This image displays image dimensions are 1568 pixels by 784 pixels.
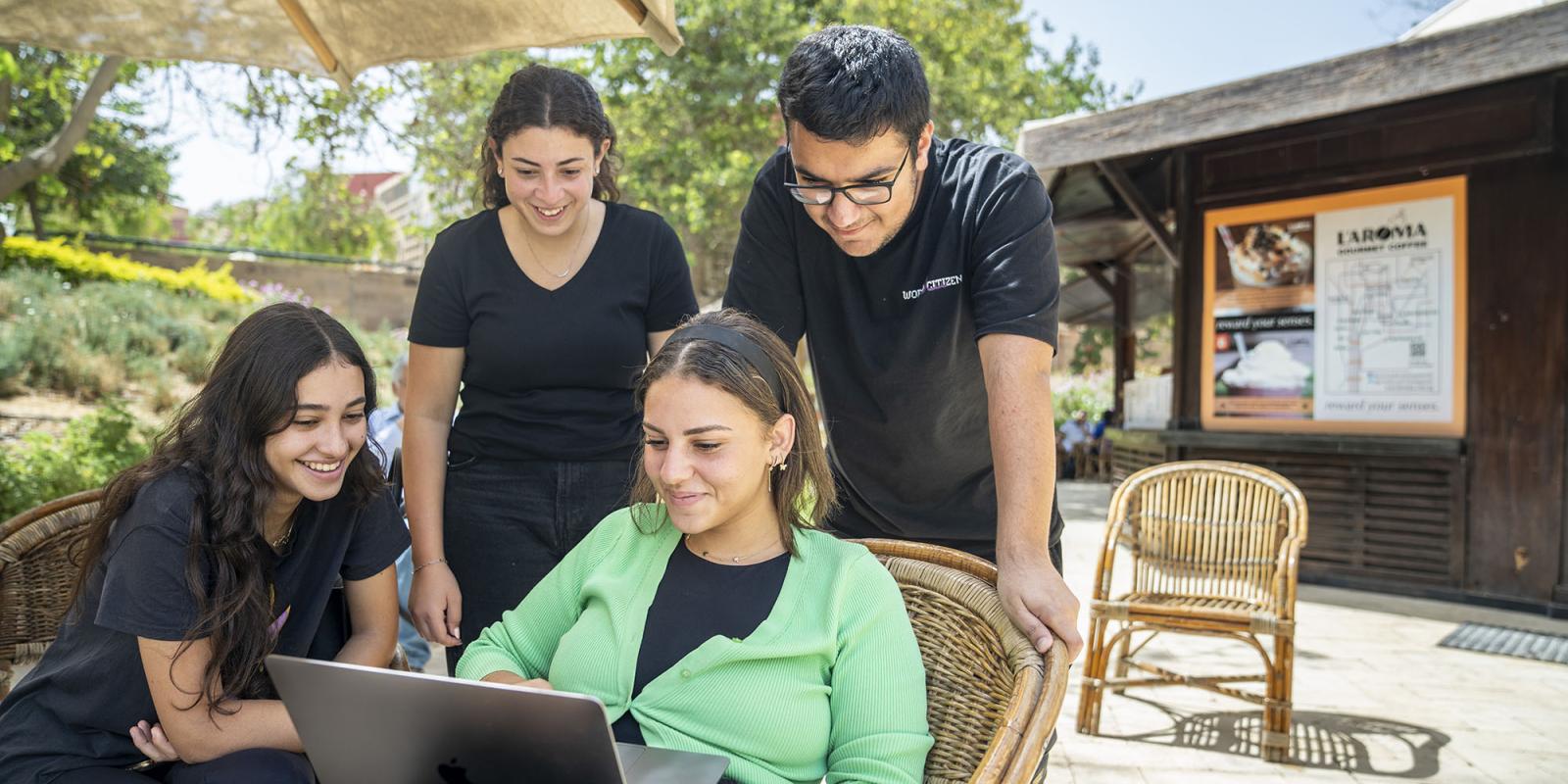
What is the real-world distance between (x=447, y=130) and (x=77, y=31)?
6004 millimetres

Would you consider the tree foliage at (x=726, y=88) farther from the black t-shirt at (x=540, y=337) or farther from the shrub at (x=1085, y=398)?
the black t-shirt at (x=540, y=337)

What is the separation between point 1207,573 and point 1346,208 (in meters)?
4.09

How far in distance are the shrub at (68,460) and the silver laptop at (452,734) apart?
4823mm

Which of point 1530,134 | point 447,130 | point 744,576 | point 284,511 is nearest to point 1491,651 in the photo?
point 1530,134

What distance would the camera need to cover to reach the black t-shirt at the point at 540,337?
2.42 m

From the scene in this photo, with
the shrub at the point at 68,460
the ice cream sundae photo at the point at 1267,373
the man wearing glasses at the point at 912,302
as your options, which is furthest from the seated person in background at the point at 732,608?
the ice cream sundae photo at the point at 1267,373

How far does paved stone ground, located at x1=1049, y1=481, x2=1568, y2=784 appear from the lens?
392 cm

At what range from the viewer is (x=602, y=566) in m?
1.84

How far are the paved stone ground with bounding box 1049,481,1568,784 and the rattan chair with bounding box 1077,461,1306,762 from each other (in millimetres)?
173

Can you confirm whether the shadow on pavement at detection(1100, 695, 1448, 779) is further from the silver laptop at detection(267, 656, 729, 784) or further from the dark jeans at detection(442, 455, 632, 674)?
the silver laptop at detection(267, 656, 729, 784)

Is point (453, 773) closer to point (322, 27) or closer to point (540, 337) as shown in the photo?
point (540, 337)

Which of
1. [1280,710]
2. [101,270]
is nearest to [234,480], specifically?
[1280,710]

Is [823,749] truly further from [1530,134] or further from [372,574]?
[1530,134]

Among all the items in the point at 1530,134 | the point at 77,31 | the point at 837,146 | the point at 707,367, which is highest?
the point at 1530,134
